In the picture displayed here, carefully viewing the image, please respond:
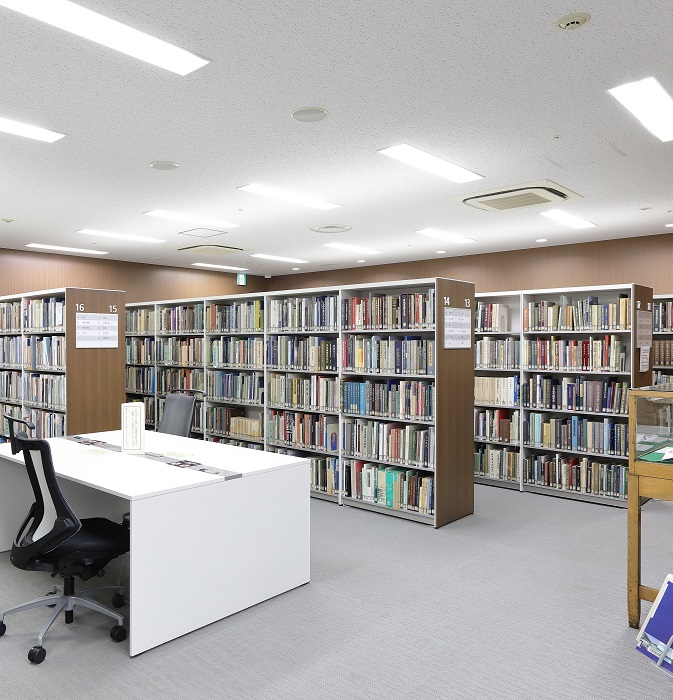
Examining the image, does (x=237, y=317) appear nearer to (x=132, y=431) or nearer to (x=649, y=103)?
(x=132, y=431)

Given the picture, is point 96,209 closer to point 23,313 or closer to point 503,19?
point 23,313

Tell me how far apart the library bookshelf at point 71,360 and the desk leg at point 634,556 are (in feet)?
15.7

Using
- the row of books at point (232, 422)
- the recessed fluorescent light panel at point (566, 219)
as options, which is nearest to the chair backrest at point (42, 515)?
the row of books at point (232, 422)

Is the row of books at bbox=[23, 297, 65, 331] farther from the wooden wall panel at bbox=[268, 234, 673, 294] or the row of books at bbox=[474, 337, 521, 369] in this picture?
the wooden wall panel at bbox=[268, 234, 673, 294]

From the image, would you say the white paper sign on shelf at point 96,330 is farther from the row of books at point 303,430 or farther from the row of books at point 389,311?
the row of books at point 389,311

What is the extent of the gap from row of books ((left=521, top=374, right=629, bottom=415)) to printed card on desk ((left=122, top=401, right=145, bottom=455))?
12.6ft

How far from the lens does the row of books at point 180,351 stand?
700 cm

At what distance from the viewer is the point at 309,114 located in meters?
3.85

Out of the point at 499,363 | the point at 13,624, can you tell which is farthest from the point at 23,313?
the point at 499,363

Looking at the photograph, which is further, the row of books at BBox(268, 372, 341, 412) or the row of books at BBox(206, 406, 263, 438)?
the row of books at BBox(206, 406, 263, 438)

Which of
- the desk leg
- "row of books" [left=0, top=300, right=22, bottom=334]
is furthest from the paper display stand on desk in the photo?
"row of books" [left=0, top=300, right=22, bottom=334]

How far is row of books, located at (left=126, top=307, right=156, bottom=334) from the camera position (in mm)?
7789

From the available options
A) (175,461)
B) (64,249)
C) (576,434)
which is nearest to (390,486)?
(576,434)

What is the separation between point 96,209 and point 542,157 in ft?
14.8
